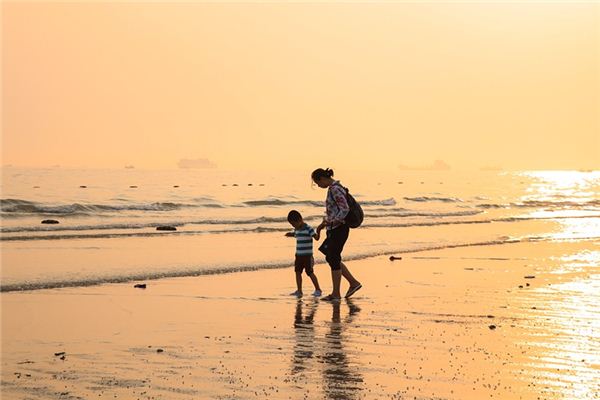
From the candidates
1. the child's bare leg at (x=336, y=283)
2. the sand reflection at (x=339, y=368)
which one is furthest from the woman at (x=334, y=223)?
the sand reflection at (x=339, y=368)

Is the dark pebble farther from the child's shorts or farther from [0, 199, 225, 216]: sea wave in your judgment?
Result: the child's shorts

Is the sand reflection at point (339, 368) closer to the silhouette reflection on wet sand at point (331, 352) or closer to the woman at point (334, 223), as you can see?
the silhouette reflection on wet sand at point (331, 352)

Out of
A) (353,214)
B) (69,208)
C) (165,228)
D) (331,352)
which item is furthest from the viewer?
(69,208)

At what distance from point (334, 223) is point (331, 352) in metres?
4.29

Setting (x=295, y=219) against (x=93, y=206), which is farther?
(x=93, y=206)

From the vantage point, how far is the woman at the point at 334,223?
12.8 m

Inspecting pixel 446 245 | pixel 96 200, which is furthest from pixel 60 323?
pixel 96 200

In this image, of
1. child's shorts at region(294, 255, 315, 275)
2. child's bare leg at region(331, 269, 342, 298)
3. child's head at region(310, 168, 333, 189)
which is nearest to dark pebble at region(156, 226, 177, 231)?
child's shorts at region(294, 255, 315, 275)

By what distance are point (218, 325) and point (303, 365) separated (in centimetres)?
256

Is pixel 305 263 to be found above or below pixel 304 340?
above

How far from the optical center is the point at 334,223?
42.7ft

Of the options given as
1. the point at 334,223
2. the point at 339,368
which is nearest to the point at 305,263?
the point at 334,223

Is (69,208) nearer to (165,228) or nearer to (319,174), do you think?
(165,228)

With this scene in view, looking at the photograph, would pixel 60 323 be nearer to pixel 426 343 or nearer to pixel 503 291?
pixel 426 343
